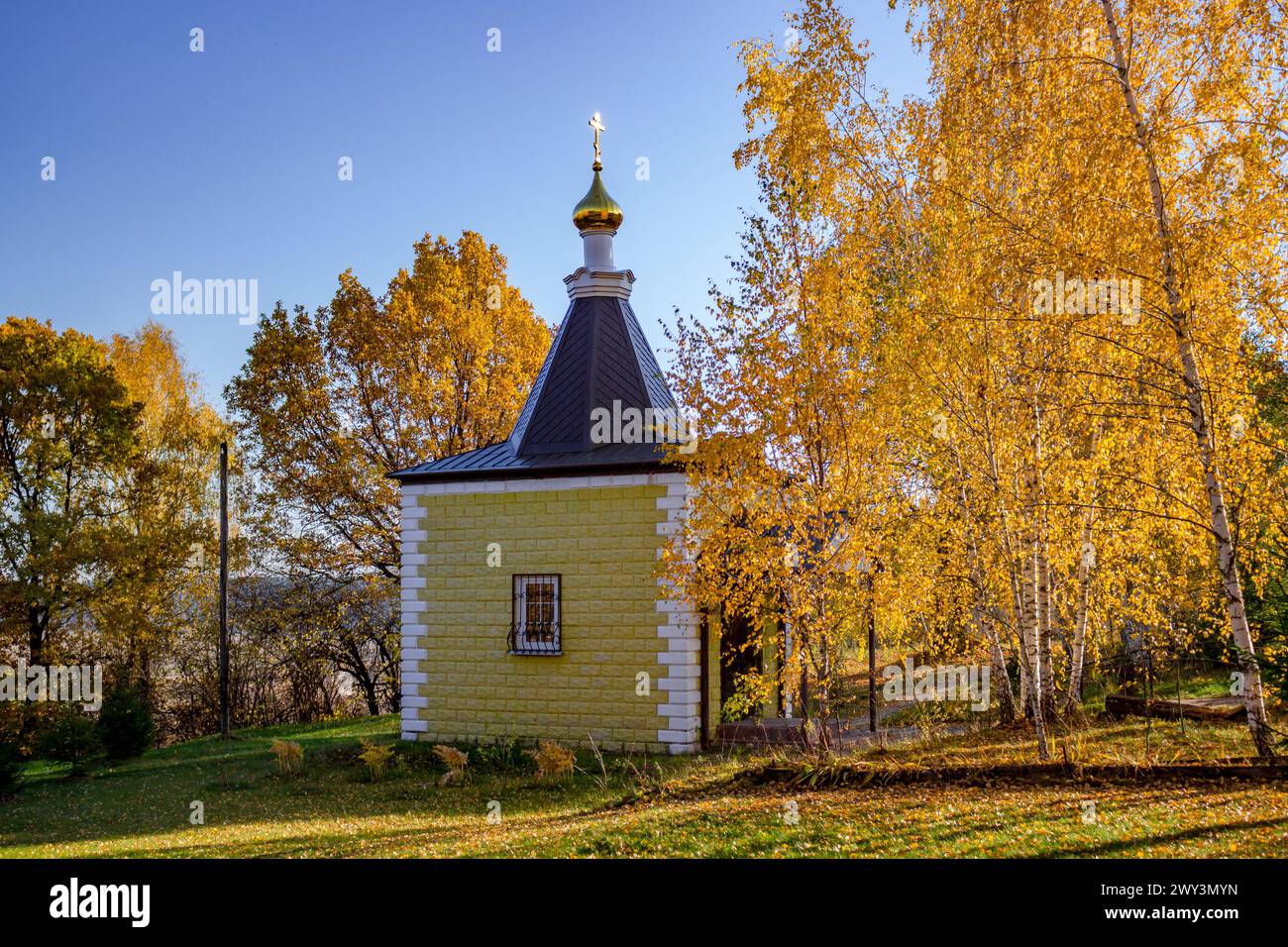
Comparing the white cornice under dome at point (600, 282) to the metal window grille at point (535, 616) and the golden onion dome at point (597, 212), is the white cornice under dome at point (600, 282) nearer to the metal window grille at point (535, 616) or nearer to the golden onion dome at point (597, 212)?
the golden onion dome at point (597, 212)

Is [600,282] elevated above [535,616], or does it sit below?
above

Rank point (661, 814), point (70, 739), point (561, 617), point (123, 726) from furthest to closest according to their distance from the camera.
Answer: point (123, 726) < point (70, 739) < point (561, 617) < point (661, 814)

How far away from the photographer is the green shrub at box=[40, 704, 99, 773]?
15758mm

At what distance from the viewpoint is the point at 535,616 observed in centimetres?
1384

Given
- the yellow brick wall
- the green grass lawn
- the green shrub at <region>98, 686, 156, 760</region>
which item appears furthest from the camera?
the green shrub at <region>98, 686, 156, 760</region>

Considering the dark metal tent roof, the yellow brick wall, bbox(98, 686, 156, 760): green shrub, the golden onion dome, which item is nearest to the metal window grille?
the yellow brick wall

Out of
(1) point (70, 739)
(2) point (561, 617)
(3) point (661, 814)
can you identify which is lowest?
(1) point (70, 739)

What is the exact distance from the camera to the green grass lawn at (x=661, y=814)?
6.57 metres

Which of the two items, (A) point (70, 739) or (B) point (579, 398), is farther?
(A) point (70, 739)

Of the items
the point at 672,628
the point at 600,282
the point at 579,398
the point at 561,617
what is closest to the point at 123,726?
the point at 561,617

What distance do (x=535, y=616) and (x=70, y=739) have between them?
887cm

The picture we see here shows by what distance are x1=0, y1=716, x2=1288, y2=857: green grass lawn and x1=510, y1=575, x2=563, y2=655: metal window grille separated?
203cm

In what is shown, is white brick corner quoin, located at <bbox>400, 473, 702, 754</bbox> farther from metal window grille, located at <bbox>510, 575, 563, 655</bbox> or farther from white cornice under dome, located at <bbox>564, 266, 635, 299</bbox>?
white cornice under dome, located at <bbox>564, 266, 635, 299</bbox>

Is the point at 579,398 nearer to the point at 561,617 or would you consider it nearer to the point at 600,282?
the point at 600,282
